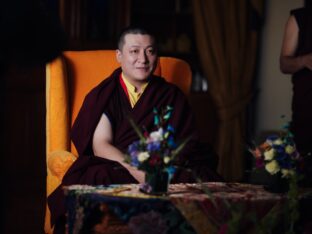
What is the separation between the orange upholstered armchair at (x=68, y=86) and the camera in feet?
10.4

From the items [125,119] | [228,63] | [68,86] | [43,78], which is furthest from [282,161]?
[43,78]

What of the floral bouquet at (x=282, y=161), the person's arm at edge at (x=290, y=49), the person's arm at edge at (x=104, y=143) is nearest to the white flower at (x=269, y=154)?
the floral bouquet at (x=282, y=161)

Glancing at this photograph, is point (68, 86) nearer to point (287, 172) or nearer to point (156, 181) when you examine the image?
point (156, 181)

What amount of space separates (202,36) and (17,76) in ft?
5.30

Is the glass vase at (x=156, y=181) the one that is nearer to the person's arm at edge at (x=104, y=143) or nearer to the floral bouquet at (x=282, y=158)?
the floral bouquet at (x=282, y=158)

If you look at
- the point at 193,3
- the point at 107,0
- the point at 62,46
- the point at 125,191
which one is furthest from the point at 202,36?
the point at 62,46

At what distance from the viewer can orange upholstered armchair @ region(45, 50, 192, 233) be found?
318cm

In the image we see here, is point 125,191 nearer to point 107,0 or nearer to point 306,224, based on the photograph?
point 306,224

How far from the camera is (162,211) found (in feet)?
7.50

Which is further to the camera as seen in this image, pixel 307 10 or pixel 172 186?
pixel 307 10

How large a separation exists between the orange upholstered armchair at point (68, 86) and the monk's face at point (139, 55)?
0.35 metres

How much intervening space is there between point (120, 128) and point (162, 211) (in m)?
0.95

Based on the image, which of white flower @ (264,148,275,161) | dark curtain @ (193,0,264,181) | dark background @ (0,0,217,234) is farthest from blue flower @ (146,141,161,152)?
dark curtain @ (193,0,264,181)

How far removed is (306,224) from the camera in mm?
2361
